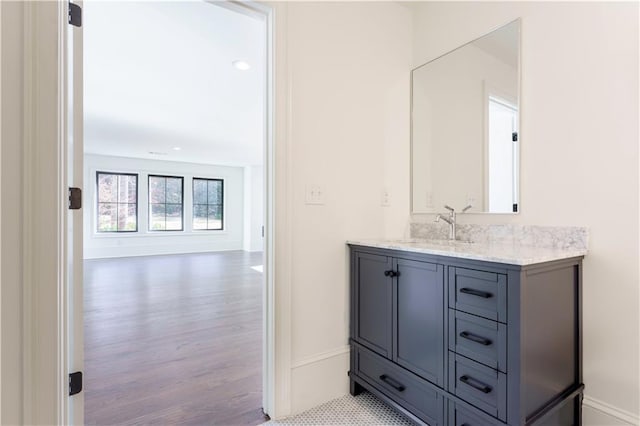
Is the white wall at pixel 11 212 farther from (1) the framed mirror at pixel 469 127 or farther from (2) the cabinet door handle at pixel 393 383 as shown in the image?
(1) the framed mirror at pixel 469 127

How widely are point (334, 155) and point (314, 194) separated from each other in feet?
0.91

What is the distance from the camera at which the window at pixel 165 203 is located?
27.0 feet

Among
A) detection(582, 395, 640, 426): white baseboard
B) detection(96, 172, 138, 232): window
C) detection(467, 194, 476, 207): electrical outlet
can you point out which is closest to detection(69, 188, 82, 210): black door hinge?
detection(467, 194, 476, 207): electrical outlet

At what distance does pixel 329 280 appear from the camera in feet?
6.32

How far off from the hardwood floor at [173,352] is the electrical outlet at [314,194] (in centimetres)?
120

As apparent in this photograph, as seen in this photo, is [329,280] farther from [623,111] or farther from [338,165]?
[623,111]

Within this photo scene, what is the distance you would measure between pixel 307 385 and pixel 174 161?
7840 millimetres

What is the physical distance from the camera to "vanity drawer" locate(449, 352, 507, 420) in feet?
4.08

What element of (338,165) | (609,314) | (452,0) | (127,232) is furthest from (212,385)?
(127,232)

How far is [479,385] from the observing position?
132cm

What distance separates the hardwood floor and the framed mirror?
1.69m

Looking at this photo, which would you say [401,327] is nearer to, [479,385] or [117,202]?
[479,385]

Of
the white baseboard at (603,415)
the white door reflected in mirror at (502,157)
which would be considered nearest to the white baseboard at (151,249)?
the white door reflected in mirror at (502,157)

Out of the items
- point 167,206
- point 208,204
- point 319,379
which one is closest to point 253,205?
point 208,204
